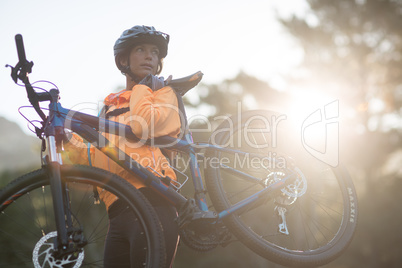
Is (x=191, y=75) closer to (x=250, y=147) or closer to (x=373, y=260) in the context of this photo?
(x=250, y=147)

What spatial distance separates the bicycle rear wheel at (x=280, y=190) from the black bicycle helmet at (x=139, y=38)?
92cm

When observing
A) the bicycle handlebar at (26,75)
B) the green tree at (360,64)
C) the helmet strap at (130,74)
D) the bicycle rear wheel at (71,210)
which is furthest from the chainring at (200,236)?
the green tree at (360,64)

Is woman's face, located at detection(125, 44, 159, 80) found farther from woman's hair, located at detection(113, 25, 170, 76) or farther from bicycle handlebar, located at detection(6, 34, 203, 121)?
bicycle handlebar, located at detection(6, 34, 203, 121)

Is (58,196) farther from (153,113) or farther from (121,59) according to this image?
(121,59)

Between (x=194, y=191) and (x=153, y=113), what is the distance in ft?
2.03

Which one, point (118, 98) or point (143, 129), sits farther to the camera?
point (118, 98)

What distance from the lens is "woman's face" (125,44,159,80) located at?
120 inches

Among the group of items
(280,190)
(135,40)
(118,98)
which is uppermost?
(135,40)

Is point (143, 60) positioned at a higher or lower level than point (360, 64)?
lower

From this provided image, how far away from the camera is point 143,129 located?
7.82 feet

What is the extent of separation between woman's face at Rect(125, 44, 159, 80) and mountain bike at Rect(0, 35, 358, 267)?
0.49m

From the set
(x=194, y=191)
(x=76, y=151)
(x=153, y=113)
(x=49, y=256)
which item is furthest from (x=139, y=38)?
(x=49, y=256)

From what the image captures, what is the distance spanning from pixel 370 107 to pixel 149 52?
13802 millimetres

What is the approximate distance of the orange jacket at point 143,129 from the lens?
2.40m
